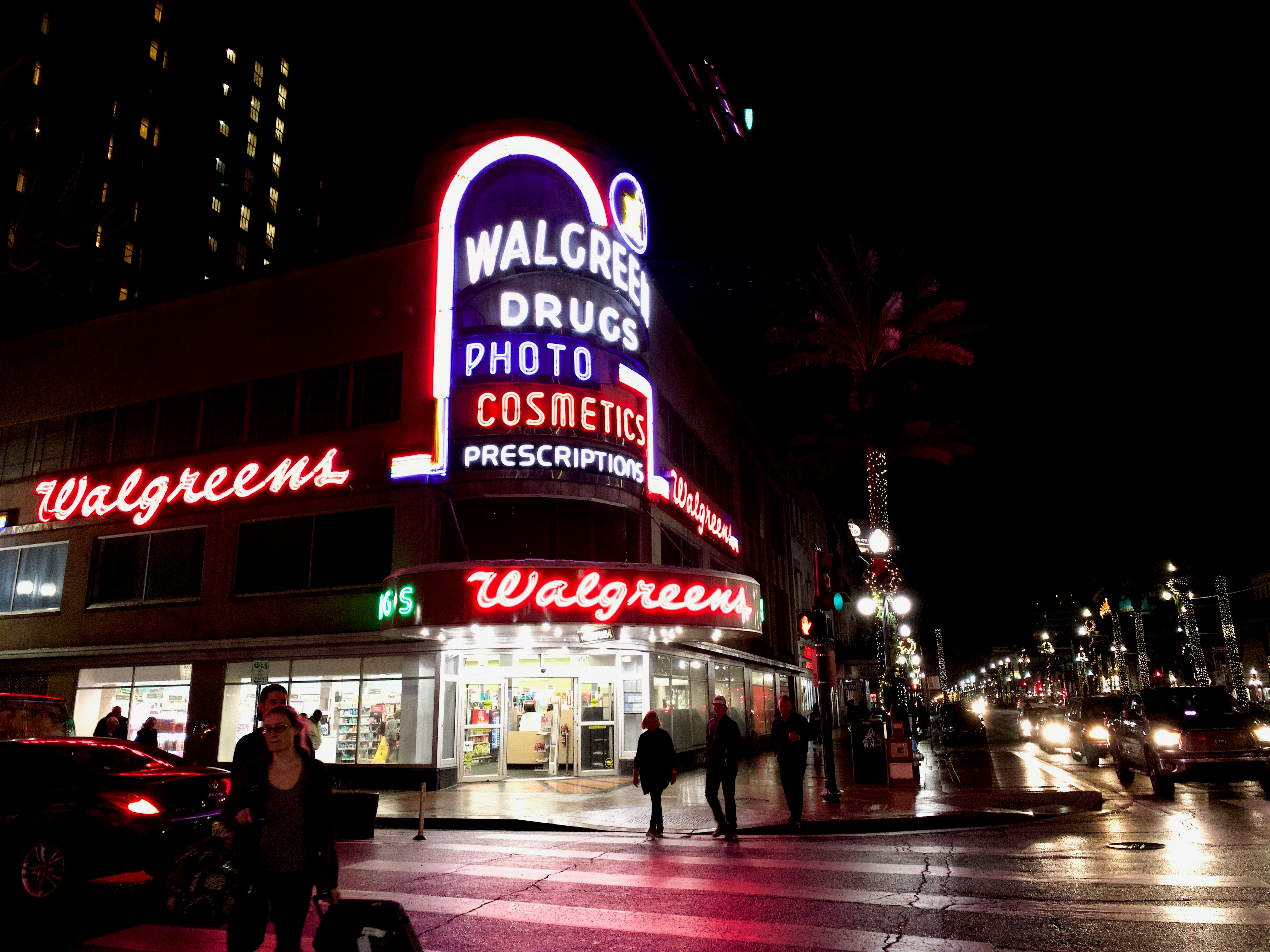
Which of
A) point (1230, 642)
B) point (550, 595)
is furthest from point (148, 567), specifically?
point (1230, 642)

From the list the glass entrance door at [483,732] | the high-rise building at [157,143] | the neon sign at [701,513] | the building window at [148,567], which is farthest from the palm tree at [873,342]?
the high-rise building at [157,143]

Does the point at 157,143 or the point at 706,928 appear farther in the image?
the point at 157,143

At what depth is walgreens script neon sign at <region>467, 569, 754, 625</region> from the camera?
18.4 metres

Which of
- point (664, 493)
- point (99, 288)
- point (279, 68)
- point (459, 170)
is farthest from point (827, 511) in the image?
point (279, 68)

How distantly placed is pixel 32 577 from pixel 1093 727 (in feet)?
102

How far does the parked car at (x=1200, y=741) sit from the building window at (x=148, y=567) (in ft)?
73.7

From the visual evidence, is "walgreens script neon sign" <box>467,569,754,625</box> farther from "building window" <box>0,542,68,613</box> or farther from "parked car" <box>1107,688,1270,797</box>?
"building window" <box>0,542,68,613</box>

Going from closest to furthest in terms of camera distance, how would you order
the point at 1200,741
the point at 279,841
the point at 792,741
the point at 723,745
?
the point at 279,841
the point at 723,745
the point at 792,741
the point at 1200,741

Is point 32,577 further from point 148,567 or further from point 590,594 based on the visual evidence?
point 590,594

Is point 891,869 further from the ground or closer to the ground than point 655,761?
closer to the ground

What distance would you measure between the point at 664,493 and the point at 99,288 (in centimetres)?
6186

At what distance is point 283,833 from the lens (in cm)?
510

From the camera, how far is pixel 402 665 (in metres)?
20.6

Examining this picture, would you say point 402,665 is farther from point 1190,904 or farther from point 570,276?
point 1190,904
